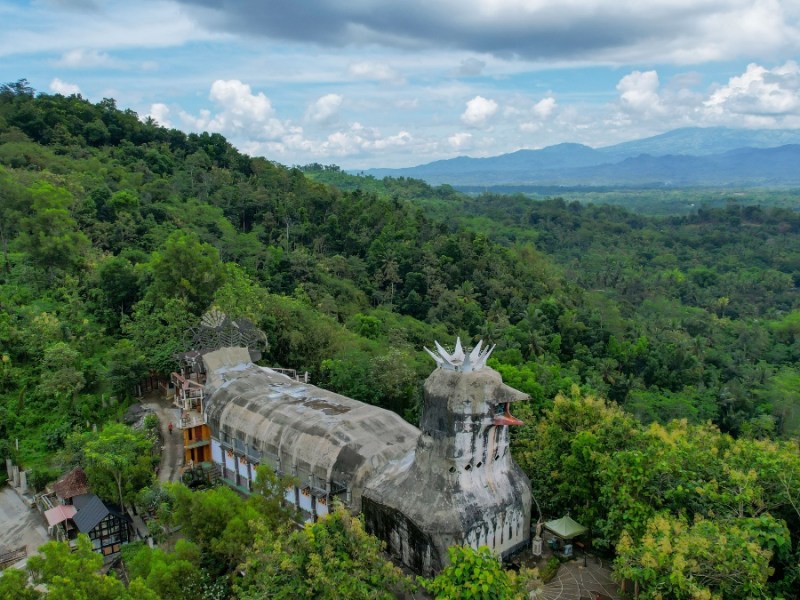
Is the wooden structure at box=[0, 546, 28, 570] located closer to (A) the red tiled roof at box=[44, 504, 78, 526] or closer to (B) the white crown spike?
(A) the red tiled roof at box=[44, 504, 78, 526]

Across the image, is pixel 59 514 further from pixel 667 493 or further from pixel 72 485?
pixel 667 493

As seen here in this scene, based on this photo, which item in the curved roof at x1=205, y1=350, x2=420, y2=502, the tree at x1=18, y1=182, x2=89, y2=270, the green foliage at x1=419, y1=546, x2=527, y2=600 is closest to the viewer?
the green foliage at x1=419, y1=546, x2=527, y2=600

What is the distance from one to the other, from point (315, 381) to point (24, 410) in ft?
46.9

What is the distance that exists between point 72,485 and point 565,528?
18.4 m

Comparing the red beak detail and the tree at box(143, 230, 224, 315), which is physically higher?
the tree at box(143, 230, 224, 315)

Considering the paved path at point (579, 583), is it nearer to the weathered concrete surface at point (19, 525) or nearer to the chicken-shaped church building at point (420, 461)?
the chicken-shaped church building at point (420, 461)

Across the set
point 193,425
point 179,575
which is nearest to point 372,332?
point 193,425

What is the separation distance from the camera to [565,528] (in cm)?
2005

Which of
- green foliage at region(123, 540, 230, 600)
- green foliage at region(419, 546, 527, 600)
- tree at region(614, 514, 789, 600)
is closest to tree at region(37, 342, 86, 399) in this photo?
green foliage at region(123, 540, 230, 600)

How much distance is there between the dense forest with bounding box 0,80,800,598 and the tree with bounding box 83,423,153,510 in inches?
Answer: 13.0

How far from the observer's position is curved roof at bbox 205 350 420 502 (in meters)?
21.3

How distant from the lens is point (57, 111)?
7031cm

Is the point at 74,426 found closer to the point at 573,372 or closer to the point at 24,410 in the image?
the point at 24,410

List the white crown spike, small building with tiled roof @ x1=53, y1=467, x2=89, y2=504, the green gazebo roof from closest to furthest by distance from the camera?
the white crown spike → the green gazebo roof → small building with tiled roof @ x1=53, y1=467, x2=89, y2=504
